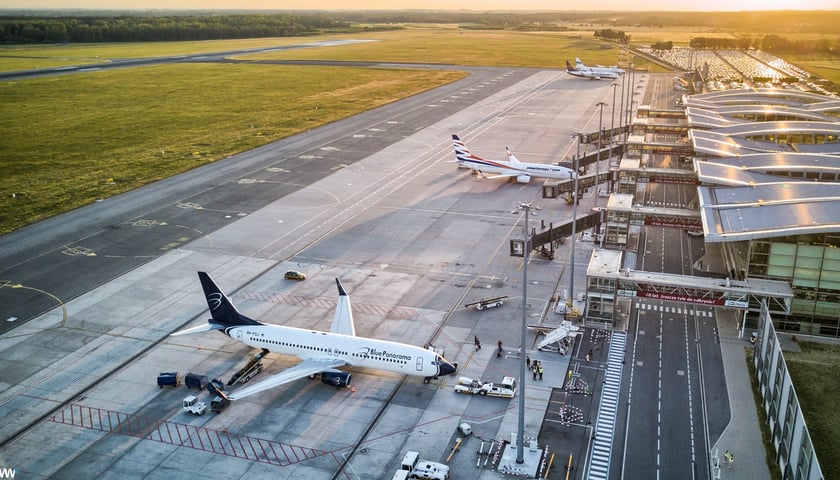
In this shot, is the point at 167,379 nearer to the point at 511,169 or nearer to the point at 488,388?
the point at 488,388

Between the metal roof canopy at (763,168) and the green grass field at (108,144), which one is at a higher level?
the metal roof canopy at (763,168)

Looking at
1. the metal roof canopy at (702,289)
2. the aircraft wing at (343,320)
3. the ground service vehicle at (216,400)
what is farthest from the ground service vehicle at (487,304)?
the ground service vehicle at (216,400)

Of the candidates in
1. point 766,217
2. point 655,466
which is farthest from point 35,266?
point 766,217

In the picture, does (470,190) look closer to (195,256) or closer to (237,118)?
(195,256)

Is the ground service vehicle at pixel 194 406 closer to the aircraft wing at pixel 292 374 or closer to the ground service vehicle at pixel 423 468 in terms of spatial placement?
the aircraft wing at pixel 292 374

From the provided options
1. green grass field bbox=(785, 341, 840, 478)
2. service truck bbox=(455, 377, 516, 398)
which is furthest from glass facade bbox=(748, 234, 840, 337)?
service truck bbox=(455, 377, 516, 398)

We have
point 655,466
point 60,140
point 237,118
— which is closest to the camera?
point 655,466
